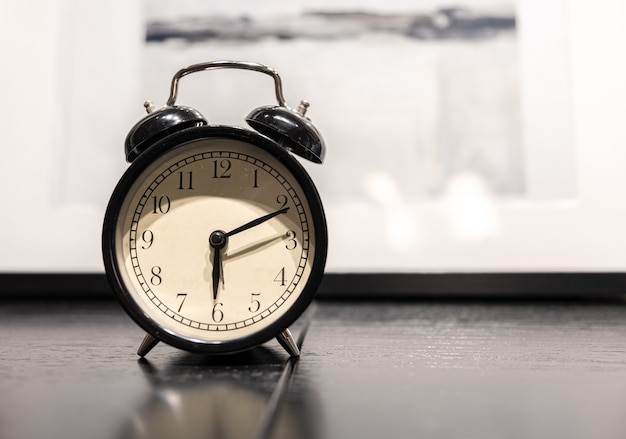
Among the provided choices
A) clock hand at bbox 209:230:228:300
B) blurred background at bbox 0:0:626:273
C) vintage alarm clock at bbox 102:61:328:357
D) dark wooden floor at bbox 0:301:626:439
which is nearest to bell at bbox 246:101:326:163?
vintage alarm clock at bbox 102:61:328:357

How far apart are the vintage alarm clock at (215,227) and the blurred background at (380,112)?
1.53ft

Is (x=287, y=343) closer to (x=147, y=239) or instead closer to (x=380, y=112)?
(x=147, y=239)

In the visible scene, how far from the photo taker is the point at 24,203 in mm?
978

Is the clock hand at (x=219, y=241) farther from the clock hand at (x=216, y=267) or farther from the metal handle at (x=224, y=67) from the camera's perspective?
the metal handle at (x=224, y=67)

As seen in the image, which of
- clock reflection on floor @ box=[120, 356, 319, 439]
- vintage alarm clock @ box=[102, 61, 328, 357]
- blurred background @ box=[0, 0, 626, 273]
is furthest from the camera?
blurred background @ box=[0, 0, 626, 273]

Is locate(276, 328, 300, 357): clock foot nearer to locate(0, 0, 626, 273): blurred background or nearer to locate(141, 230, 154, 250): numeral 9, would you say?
locate(141, 230, 154, 250): numeral 9

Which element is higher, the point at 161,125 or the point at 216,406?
the point at 161,125

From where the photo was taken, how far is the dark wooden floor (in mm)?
312

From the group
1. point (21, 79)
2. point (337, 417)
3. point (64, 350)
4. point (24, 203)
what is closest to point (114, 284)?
point (64, 350)

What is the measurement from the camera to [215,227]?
0.50 meters

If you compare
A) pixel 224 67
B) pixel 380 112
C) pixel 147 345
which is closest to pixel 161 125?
pixel 224 67

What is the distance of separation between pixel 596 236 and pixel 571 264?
76 mm

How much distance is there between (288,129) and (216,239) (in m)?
0.14

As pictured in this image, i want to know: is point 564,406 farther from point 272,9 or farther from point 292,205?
point 272,9
